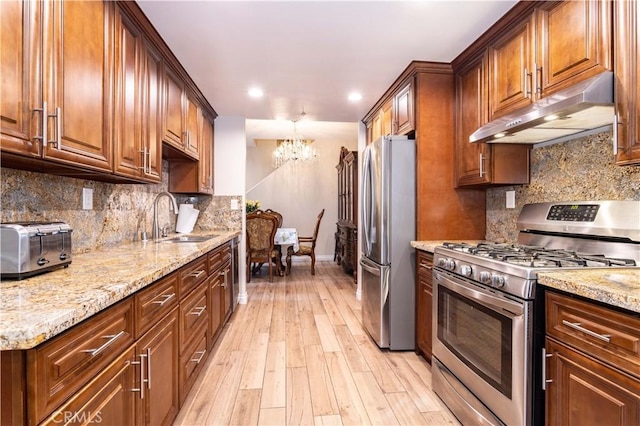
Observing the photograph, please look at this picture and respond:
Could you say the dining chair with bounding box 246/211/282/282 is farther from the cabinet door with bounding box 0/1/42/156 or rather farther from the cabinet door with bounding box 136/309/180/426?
the cabinet door with bounding box 0/1/42/156

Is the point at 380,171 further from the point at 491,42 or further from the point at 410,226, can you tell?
the point at 491,42

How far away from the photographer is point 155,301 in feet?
4.74

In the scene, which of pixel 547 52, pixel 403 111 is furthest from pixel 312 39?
pixel 547 52

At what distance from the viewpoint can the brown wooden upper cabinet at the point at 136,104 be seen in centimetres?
177

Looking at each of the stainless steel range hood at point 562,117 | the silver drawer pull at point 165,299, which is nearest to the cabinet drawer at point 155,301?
the silver drawer pull at point 165,299

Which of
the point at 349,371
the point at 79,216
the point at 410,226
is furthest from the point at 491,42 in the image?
the point at 79,216

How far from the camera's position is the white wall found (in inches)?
292

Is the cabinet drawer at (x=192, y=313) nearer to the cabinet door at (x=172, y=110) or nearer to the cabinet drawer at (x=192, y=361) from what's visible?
the cabinet drawer at (x=192, y=361)

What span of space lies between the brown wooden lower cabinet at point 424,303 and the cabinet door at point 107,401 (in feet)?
6.30

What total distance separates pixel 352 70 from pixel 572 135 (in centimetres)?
164

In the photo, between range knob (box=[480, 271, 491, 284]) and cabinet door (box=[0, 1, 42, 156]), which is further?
range knob (box=[480, 271, 491, 284])

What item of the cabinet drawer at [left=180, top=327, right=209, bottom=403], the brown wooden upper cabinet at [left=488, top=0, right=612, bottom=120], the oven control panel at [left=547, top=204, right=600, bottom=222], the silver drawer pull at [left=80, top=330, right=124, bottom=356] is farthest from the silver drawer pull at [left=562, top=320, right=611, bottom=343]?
the cabinet drawer at [left=180, top=327, right=209, bottom=403]

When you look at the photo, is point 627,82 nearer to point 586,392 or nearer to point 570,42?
point 570,42

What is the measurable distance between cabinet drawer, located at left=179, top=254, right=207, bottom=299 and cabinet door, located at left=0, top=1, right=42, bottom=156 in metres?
0.93
